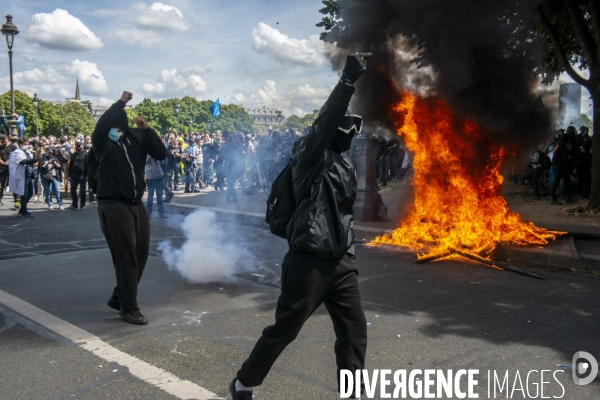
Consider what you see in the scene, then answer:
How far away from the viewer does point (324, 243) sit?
2.74 meters

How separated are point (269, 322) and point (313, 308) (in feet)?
6.36

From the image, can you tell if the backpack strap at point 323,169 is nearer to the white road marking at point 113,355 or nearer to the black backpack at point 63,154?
the white road marking at point 113,355

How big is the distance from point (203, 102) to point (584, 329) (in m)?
110

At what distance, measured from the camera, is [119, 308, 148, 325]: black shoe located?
15.1ft

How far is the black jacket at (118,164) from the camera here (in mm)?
4547

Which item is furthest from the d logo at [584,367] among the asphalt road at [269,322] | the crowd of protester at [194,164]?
the crowd of protester at [194,164]

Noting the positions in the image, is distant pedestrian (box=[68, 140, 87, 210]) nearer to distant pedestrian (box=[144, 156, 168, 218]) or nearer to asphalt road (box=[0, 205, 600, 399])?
distant pedestrian (box=[144, 156, 168, 218])

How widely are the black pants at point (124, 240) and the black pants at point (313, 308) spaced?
2.01 meters

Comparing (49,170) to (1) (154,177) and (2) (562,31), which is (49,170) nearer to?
(1) (154,177)

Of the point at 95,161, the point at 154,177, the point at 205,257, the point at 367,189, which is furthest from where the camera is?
the point at 154,177

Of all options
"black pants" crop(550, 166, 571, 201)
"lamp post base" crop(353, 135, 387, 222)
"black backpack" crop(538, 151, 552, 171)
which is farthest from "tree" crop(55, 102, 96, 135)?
"black pants" crop(550, 166, 571, 201)

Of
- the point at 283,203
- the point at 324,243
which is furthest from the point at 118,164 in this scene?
the point at 324,243

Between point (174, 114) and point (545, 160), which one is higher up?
point (174, 114)

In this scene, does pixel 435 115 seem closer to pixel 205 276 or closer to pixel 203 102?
pixel 205 276
